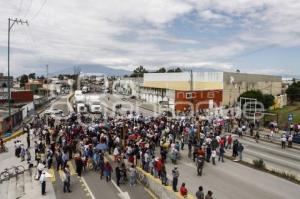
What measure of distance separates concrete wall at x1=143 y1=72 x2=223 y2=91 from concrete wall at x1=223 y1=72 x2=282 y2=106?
1739 millimetres

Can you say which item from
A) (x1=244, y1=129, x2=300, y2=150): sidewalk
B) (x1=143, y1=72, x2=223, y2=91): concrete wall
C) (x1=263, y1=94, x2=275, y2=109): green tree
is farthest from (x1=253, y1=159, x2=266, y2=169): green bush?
(x1=143, y1=72, x2=223, y2=91): concrete wall

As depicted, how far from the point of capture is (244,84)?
7944cm

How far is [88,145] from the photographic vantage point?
83.8 ft

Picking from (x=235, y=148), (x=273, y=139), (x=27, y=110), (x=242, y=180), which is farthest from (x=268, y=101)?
(x=242, y=180)

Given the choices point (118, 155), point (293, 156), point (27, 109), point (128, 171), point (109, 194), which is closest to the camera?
point (109, 194)

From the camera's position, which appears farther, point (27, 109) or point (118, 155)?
point (27, 109)

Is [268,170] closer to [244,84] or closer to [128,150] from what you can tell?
[128,150]

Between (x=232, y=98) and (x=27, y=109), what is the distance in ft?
119

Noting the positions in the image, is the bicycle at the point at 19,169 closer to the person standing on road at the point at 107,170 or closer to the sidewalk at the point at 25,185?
the sidewalk at the point at 25,185

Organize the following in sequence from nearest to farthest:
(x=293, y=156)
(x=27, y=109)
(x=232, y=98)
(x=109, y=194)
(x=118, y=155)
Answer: (x=109, y=194)
(x=118, y=155)
(x=293, y=156)
(x=27, y=109)
(x=232, y=98)

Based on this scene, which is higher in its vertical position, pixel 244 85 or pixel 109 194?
pixel 244 85

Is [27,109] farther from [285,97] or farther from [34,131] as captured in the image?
[285,97]

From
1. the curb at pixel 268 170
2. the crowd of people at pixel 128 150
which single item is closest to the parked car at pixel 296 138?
the crowd of people at pixel 128 150

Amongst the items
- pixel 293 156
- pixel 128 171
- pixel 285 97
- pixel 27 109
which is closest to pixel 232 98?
pixel 285 97
